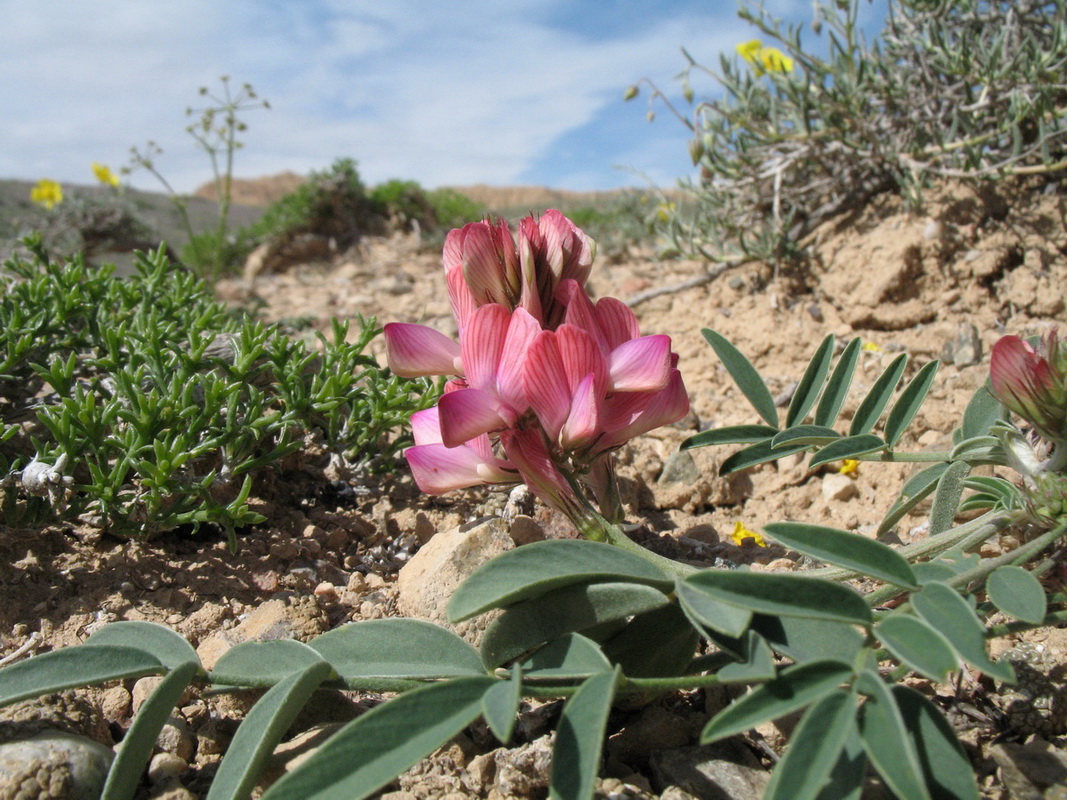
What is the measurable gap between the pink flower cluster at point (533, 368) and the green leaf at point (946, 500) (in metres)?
0.53

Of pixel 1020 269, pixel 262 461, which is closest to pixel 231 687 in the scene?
pixel 262 461

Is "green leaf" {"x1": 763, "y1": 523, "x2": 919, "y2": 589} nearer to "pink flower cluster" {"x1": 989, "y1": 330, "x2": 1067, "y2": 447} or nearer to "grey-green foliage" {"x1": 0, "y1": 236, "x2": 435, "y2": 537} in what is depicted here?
"pink flower cluster" {"x1": 989, "y1": 330, "x2": 1067, "y2": 447}

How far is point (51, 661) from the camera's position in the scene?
1164 mm

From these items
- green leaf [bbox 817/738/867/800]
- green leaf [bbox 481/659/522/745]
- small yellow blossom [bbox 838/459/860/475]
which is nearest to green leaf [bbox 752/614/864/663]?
green leaf [bbox 817/738/867/800]

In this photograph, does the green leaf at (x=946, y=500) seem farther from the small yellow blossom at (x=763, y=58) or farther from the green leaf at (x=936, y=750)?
the small yellow blossom at (x=763, y=58)

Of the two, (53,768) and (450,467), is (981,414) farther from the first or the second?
(53,768)

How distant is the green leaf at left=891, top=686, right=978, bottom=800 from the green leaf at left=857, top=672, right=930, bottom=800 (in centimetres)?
3

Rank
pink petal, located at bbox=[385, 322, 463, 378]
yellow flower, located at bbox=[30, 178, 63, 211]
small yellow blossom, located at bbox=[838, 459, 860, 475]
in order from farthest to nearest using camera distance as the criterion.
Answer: yellow flower, located at bbox=[30, 178, 63, 211] → small yellow blossom, located at bbox=[838, 459, 860, 475] → pink petal, located at bbox=[385, 322, 463, 378]

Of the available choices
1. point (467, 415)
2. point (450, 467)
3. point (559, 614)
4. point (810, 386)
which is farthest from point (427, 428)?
point (810, 386)

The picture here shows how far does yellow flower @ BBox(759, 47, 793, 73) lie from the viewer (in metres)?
3.55

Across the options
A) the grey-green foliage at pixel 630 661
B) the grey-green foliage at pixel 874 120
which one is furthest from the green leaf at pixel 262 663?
the grey-green foliage at pixel 874 120

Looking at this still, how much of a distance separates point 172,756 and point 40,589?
67 cm

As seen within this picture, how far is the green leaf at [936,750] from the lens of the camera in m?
0.97

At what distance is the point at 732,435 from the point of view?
Result: 1.61 meters
